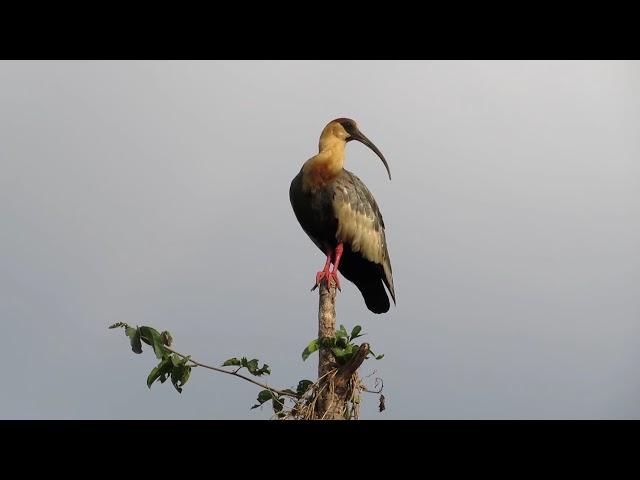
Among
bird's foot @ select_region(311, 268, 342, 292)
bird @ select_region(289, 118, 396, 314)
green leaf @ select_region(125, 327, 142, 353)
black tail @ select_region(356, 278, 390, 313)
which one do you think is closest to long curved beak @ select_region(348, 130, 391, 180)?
bird @ select_region(289, 118, 396, 314)

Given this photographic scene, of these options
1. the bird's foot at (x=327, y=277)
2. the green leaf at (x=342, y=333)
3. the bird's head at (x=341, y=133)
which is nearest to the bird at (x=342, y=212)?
the bird's head at (x=341, y=133)

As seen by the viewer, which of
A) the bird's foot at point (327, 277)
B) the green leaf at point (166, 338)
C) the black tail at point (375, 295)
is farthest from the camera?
the black tail at point (375, 295)

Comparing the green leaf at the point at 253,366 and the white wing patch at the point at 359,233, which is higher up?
the white wing patch at the point at 359,233

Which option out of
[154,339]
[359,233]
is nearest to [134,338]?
[154,339]

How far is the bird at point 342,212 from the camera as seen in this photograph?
7.79 m

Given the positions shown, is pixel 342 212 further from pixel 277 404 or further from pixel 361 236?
pixel 277 404

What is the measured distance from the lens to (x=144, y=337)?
5.50 meters

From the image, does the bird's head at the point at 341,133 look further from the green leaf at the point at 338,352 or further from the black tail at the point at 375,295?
the green leaf at the point at 338,352

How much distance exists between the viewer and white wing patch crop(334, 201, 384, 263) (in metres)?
7.82

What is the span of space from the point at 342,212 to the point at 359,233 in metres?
0.40

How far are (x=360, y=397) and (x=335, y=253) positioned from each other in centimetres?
262

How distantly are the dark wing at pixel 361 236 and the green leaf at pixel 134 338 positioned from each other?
2.97 m
